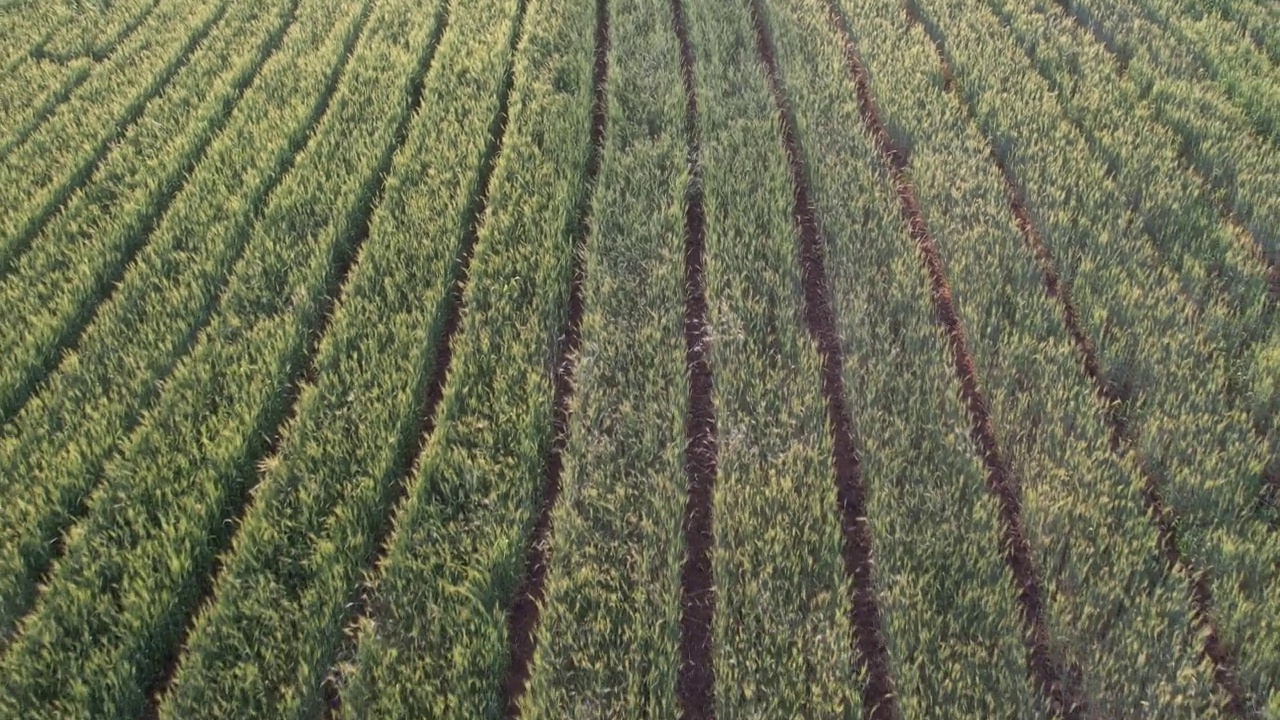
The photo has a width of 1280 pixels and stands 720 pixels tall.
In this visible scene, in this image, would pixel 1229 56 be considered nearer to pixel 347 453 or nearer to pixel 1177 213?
pixel 1177 213

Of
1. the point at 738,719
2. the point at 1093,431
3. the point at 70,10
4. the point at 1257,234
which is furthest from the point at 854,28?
the point at 70,10

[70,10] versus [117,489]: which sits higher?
[70,10]

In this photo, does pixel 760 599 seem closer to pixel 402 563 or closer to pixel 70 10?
pixel 402 563

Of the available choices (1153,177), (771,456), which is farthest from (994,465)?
(1153,177)

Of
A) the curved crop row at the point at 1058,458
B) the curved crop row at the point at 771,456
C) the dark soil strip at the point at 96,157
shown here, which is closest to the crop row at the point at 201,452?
the dark soil strip at the point at 96,157

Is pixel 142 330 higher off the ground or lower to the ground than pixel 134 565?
higher

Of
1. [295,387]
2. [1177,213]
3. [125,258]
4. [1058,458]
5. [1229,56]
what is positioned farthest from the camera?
[1229,56]
